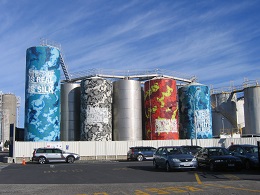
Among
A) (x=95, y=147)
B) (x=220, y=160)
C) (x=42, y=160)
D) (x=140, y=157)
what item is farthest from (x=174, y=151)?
(x=95, y=147)

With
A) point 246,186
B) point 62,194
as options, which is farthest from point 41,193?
point 246,186

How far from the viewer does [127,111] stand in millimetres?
51125

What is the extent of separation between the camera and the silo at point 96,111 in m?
48.8

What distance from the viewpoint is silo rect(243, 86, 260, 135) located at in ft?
183

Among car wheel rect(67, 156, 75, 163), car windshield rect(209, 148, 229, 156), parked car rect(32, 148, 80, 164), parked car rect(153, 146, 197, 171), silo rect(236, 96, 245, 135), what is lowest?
car wheel rect(67, 156, 75, 163)

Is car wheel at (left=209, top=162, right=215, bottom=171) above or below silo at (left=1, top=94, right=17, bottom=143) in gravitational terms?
below

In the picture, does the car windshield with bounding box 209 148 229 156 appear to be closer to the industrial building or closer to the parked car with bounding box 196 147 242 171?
the parked car with bounding box 196 147 242 171

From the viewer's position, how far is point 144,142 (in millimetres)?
43438

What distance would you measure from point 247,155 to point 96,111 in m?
31.0

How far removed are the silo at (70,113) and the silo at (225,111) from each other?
27523 mm

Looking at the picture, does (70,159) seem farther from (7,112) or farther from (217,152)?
(7,112)

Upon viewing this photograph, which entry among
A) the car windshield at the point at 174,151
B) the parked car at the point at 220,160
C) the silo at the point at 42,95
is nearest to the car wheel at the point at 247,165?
the parked car at the point at 220,160

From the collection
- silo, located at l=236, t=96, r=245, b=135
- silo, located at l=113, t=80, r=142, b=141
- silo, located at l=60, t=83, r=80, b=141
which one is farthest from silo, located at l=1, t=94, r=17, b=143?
silo, located at l=236, t=96, r=245, b=135

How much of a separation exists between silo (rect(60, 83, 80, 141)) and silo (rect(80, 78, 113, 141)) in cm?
341
